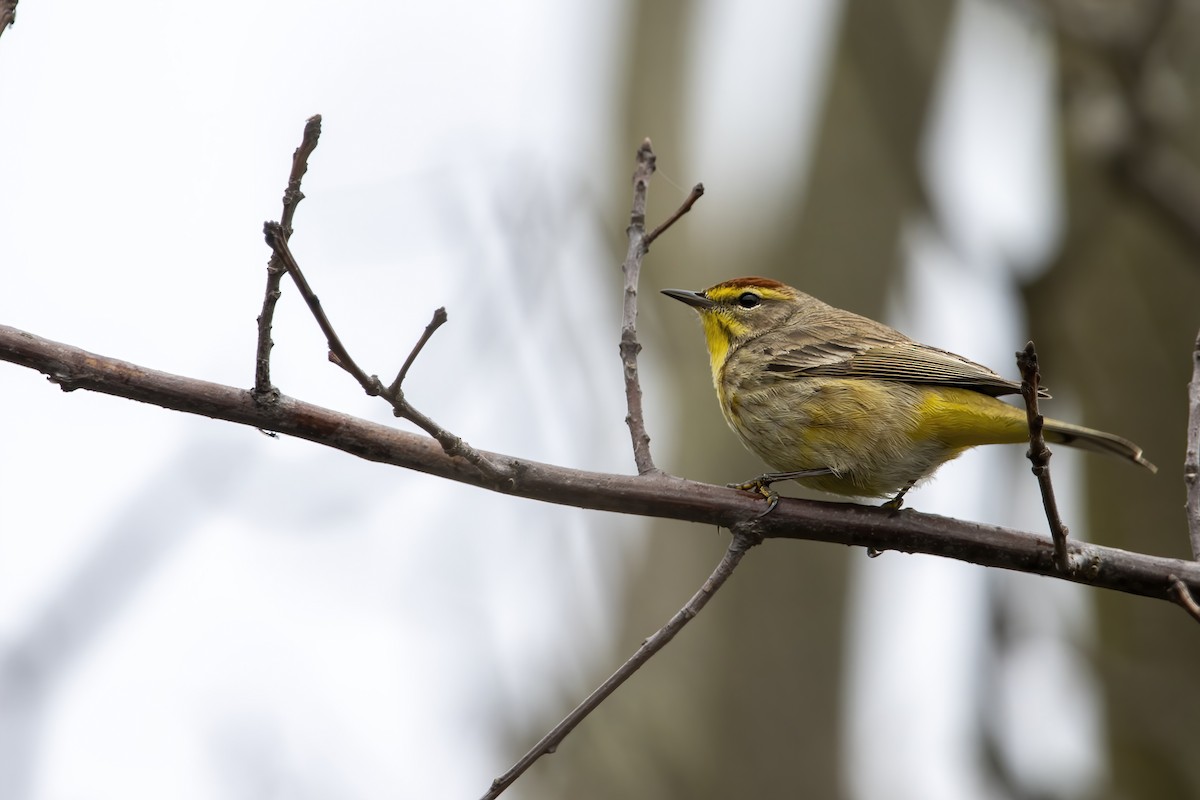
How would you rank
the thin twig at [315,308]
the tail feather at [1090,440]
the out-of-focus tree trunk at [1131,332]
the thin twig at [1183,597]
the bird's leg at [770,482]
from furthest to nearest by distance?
the out-of-focus tree trunk at [1131,332] → the tail feather at [1090,440] → the bird's leg at [770,482] → the thin twig at [1183,597] → the thin twig at [315,308]

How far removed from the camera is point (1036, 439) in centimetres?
352

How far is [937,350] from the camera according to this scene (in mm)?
5887

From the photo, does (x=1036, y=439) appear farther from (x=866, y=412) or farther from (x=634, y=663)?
(x=866, y=412)

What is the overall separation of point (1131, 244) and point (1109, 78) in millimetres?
1115

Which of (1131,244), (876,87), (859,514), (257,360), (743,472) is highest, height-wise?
(876,87)

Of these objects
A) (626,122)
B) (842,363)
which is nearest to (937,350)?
(842,363)

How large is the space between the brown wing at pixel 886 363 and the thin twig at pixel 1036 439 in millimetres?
1637

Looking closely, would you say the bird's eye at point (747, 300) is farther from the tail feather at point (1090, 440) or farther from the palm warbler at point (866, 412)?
the tail feather at point (1090, 440)

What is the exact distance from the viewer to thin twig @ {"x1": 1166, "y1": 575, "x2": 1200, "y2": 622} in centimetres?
364

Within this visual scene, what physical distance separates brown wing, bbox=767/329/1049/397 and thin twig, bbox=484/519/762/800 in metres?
1.74

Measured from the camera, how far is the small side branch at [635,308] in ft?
14.0

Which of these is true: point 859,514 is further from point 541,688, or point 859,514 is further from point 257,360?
point 541,688

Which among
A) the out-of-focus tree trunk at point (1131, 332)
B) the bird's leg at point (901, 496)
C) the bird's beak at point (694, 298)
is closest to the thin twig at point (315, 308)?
the bird's leg at point (901, 496)

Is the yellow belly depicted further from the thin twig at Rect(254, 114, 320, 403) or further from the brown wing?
the thin twig at Rect(254, 114, 320, 403)
